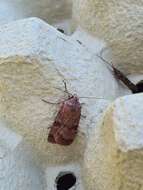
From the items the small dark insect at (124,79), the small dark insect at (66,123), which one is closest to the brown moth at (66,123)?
the small dark insect at (66,123)

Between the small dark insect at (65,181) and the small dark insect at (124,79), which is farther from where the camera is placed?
the small dark insect at (124,79)

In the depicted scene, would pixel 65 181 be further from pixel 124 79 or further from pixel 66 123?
pixel 124 79

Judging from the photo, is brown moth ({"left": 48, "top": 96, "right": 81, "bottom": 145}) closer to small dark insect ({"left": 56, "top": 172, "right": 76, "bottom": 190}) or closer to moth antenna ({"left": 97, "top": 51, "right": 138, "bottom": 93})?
small dark insect ({"left": 56, "top": 172, "right": 76, "bottom": 190})

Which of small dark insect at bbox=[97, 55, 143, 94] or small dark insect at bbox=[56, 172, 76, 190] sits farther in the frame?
small dark insect at bbox=[97, 55, 143, 94]

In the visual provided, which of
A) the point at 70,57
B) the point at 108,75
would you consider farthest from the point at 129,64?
the point at 70,57

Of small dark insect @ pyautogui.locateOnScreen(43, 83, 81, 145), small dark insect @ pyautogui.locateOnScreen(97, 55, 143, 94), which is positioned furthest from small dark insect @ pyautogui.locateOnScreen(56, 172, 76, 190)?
small dark insect @ pyautogui.locateOnScreen(97, 55, 143, 94)

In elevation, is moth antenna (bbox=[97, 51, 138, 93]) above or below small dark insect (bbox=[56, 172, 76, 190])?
above

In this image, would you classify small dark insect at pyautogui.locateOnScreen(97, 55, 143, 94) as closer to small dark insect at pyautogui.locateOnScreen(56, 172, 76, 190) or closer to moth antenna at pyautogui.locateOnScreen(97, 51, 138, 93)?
moth antenna at pyautogui.locateOnScreen(97, 51, 138, 93)

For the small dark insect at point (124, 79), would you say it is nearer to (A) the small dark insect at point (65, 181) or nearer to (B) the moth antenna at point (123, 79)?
(B) the moth antenna at point (123, 79)
